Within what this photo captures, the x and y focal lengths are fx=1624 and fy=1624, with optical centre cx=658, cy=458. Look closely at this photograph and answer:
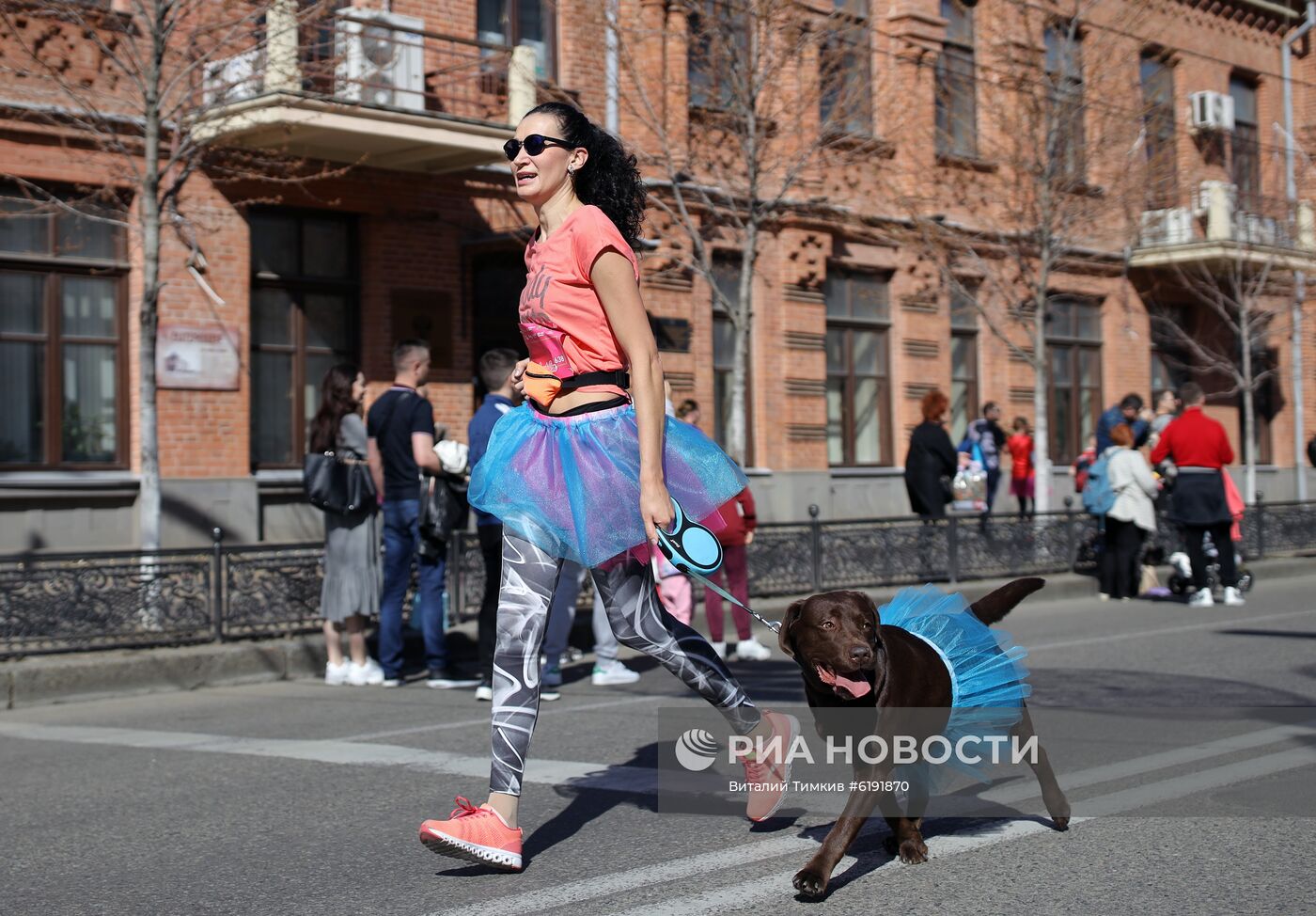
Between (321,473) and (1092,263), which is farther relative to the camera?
(1092,263)

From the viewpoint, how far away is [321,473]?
10.3 m

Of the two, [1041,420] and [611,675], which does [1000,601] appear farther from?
[1041,420]

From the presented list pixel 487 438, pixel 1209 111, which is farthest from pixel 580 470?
pixel 1209 111

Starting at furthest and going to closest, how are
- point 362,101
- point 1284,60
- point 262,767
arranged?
point 1284,60 < point 362,101 < point 262,767

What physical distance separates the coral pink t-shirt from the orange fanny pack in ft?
0.05

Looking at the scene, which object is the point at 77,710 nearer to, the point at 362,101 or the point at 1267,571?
the point at 362,101

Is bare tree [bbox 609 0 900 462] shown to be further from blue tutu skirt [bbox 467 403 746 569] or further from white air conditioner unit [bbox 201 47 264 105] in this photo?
blue tutu skirt [bbox 467 403 746 569]

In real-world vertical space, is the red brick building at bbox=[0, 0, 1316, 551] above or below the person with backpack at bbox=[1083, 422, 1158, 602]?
above

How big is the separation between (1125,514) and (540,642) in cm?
1208

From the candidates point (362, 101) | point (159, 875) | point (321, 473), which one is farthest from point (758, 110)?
point (159, 875)

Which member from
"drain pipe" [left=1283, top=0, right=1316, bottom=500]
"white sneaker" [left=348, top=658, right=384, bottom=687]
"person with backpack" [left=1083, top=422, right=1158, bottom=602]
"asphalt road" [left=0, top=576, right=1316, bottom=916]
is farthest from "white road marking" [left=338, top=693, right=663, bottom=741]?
"drain pipe" [left=1283, top=0, right=1316, bottom=500]

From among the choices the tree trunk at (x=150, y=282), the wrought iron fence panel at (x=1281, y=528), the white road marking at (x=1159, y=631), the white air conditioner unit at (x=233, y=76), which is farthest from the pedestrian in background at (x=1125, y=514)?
the tree trunk at (x=150, y=282)

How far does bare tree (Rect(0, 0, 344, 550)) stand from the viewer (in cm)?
1303

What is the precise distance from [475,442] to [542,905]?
549 cm
